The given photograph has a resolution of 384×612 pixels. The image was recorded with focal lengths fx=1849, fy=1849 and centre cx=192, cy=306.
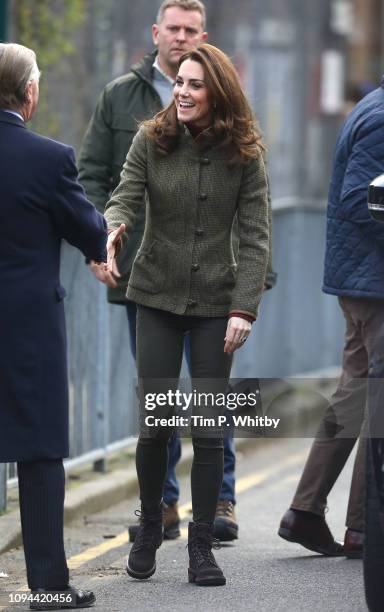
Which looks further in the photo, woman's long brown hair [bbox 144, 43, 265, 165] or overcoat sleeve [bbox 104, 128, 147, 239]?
overcoat sleeve [bbox 104, 128, 147, 239]

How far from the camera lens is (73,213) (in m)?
5.88

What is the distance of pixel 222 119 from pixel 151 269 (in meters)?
0.59

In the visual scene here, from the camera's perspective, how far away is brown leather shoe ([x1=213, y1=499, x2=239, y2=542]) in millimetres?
7617

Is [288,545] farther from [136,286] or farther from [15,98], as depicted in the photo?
[15,98]

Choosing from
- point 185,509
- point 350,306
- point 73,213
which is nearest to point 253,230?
point 350,306

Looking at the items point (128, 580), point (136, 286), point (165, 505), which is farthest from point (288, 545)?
point (136, 286)

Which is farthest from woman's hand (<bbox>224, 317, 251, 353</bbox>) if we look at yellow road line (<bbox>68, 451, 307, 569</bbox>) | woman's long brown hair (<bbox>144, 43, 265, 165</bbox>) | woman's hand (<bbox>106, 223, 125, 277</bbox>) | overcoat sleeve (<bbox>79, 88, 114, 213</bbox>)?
overcoat sleeve (<bbox>79, 88, 114, 213</bbox>)

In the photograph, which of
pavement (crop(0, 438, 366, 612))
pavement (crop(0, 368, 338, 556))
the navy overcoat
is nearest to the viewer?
the navy overcoat

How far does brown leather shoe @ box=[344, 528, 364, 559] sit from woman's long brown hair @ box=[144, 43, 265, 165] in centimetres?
159

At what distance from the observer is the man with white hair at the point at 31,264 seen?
5840 mm

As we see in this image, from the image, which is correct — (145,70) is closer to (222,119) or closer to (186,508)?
(222,119)

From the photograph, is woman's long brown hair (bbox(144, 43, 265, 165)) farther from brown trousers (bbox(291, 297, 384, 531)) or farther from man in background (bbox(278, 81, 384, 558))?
brown trousers (bbox(291, 297, 384, 531))

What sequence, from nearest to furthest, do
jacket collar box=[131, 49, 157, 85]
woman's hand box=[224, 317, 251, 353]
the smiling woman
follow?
woman's hand box=[224, 317, 251, 353] < the smiling woman < jacket collar box=[131, 49, 157, 85]

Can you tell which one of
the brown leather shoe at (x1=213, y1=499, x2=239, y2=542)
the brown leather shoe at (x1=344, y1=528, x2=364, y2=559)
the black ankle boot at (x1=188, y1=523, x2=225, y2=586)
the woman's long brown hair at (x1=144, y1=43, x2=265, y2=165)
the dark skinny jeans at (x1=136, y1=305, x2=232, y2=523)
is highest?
the woman's long brown hair at (x1=144, y1=43, x2=265, y2=165)
